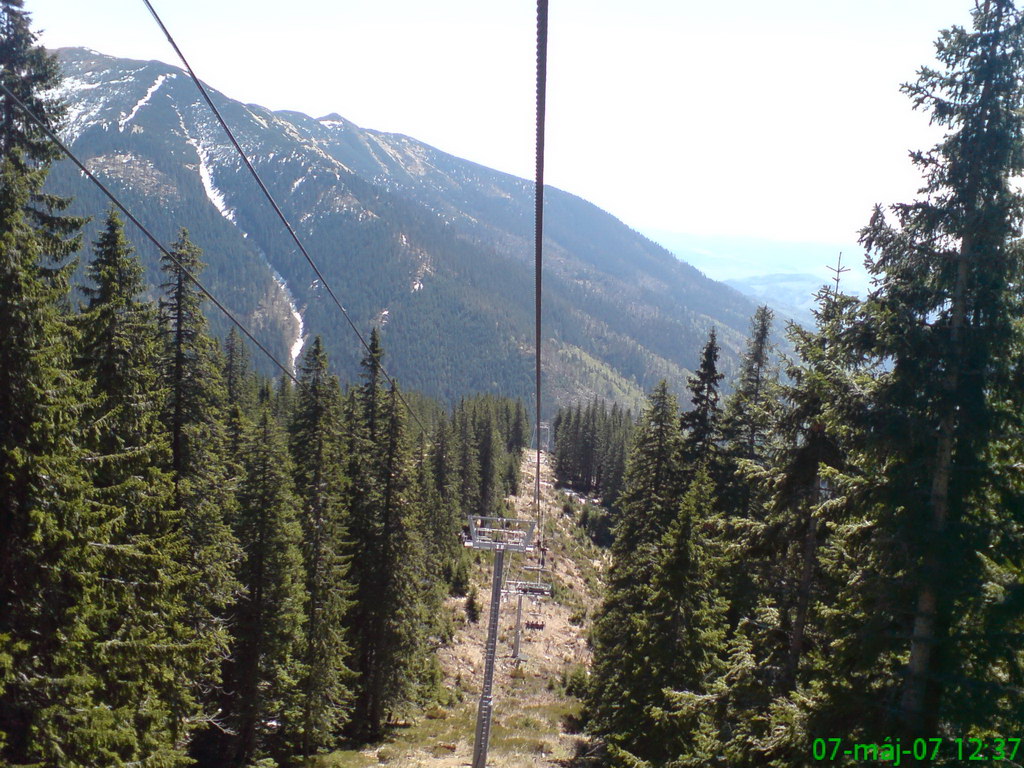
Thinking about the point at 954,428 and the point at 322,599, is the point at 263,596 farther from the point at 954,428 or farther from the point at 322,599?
the point at 954,428

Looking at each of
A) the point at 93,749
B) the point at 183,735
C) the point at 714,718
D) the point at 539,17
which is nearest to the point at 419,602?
the point at 183,735

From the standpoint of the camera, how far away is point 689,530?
52.9ft

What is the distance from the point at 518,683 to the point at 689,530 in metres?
21.5

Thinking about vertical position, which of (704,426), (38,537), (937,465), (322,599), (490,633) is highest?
(937,465)

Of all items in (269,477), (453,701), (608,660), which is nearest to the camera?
(269,477)

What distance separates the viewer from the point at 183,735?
14664 mm

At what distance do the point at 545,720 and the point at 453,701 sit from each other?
485 cm

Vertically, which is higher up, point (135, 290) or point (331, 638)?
point (135, 290)

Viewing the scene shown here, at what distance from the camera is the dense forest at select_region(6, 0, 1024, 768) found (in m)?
8.09

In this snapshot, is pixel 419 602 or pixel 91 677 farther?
pixel 419 602

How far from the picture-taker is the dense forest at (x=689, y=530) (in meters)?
8.09

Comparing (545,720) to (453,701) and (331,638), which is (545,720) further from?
(331,638)
